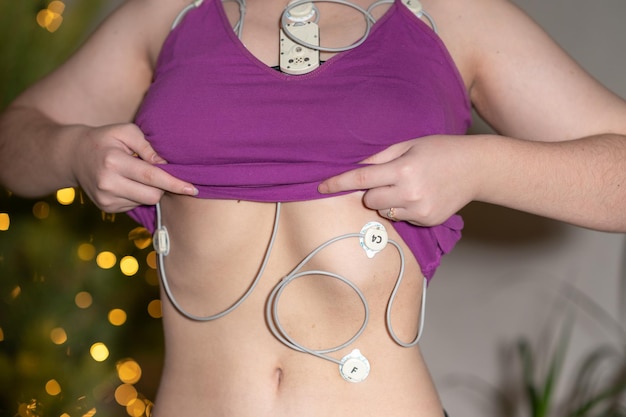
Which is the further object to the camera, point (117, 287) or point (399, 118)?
point (117, 287)

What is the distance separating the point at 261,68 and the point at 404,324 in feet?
1.23

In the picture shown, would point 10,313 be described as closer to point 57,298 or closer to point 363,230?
point 57,298

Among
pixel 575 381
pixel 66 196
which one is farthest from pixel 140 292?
pixel 575 381

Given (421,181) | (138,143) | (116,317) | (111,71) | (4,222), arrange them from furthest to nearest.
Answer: (116,317) → (4,222) → (111,71) → (138,143) → (421,181)

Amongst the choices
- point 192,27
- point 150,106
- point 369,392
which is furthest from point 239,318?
point 192,27

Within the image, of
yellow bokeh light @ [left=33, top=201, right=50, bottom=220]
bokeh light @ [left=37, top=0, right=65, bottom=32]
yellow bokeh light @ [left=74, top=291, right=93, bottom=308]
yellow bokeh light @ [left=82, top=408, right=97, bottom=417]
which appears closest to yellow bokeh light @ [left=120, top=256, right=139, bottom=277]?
yellow bokeh light @ [left=74, top=291, right=93, bottom=308]

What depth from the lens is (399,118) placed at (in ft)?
3.64

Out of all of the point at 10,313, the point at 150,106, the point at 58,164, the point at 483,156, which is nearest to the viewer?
the point at 483,156

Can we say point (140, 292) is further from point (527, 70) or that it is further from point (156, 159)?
point (527, 70)

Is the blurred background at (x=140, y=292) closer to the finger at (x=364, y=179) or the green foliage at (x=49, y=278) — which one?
the green foliage at (x=49, y=278)

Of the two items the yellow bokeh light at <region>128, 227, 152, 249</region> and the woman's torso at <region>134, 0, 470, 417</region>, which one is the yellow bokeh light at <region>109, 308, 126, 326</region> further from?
the woman's torso at <region>134, 0, 470, 417</region>

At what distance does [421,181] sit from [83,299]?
1.31 meters

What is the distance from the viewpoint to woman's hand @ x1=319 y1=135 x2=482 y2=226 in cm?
103

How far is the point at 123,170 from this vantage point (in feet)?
3.69
